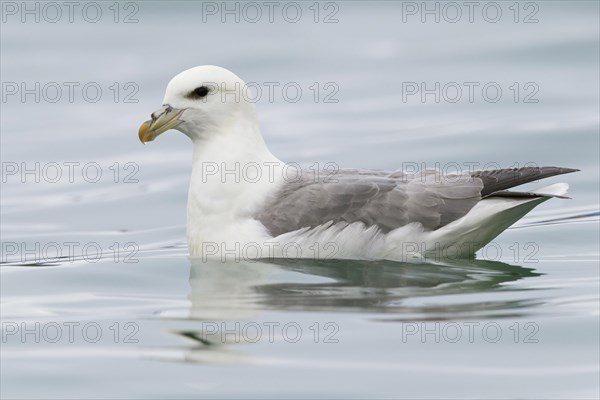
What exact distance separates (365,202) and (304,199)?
37cm

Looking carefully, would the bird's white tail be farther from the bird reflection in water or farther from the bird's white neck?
the bird's white neck

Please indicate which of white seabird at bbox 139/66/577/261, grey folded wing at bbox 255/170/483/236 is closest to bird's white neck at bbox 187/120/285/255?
white seabird at bbox 139/66/577/261

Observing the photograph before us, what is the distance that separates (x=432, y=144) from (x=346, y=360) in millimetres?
6463

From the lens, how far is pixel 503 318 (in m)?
7.65

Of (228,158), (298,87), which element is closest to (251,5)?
(298,87)

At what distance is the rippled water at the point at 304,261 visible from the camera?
7.07 m

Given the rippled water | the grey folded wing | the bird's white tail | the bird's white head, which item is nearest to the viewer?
the rippled water

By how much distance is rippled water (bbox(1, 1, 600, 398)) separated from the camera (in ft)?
23.2

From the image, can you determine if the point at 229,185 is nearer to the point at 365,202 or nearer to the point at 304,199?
the point at 304,199

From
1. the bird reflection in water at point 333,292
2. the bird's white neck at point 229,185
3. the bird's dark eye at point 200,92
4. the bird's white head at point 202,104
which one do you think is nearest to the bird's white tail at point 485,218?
the bird reflection in water at point 333,292

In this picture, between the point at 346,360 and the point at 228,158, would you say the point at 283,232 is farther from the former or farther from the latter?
the point at 346,360

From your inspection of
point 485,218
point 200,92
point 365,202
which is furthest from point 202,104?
point 485,218

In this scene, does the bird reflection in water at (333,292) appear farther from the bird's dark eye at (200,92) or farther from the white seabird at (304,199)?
the bird's dark eye at (200,92)

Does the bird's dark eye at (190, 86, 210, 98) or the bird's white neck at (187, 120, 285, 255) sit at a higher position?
the bird's dark eye at (190, 86, 210, 98)
